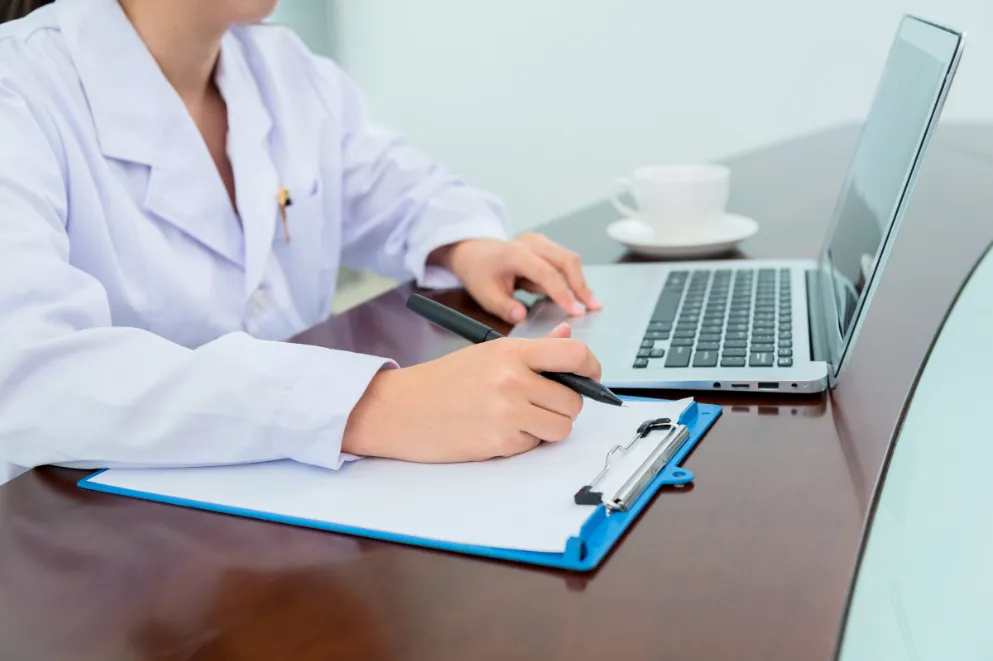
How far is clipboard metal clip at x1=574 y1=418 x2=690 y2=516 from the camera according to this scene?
0.54 metres

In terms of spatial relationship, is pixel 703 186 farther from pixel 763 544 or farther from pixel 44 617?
pixel 44 617

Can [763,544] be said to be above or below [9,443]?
above

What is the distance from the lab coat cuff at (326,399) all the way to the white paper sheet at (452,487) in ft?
0.04

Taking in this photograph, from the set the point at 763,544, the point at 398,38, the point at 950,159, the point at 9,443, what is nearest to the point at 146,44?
the point at 9,443

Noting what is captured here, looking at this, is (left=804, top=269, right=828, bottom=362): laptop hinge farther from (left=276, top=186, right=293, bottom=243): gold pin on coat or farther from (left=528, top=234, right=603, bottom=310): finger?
(left=276, top=186, right=293, bottom=243): gold pin on coat

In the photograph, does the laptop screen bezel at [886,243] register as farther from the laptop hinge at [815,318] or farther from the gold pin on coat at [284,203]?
the gold pin on coat at [284,203]

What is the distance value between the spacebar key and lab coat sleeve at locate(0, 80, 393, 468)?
308mm

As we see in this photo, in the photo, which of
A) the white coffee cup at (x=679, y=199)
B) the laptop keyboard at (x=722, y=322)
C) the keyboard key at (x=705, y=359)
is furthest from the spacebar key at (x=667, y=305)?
the white coffee cup at (x=679, y=199)

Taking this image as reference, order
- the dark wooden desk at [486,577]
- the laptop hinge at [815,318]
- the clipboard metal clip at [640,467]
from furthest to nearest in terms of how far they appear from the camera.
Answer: the laptop hinge at [815,318] < the clipboard metal clip at [640,467] < the dark wooden desk at [486,577]

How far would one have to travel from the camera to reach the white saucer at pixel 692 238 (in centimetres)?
113

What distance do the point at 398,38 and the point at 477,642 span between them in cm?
282

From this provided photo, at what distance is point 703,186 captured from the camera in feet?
3.76

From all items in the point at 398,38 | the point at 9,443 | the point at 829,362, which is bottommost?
the point at 398,38

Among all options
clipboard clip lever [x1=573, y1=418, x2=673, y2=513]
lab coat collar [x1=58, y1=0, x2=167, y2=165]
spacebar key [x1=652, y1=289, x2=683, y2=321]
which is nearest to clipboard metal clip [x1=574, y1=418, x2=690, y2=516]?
clipboard clip lever [x1=573, y1=418, x2=673, y2=513]
